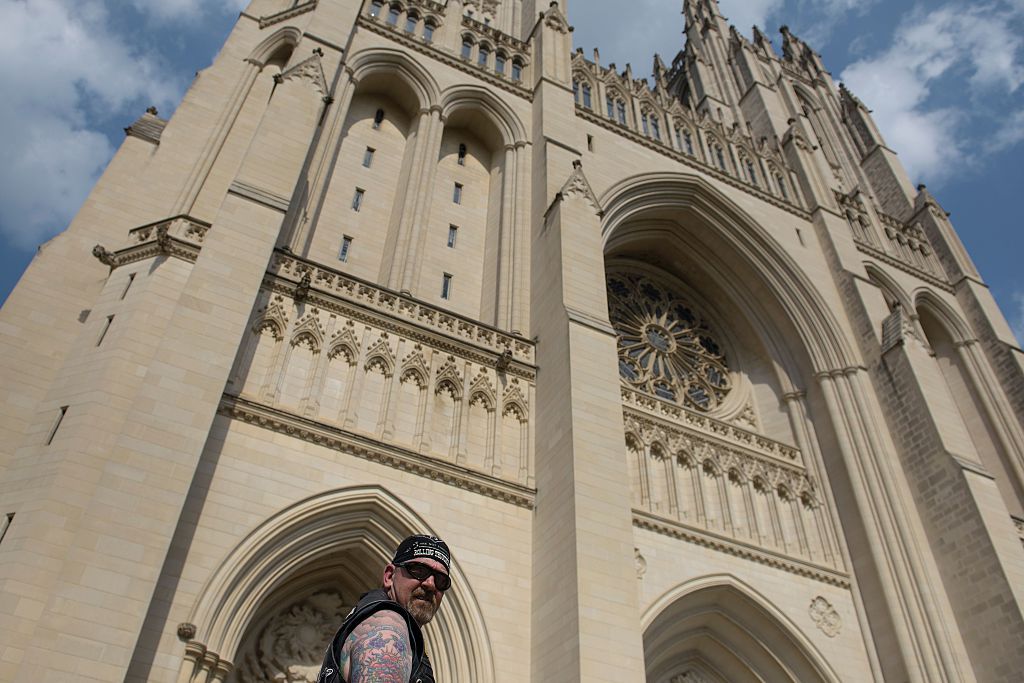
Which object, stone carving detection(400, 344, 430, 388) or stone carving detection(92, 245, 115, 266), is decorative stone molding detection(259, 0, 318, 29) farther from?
stone carving detection(400, 344, 430, 388)

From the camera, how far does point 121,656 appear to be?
18.8 ft

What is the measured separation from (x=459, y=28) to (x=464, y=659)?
41.0 ft

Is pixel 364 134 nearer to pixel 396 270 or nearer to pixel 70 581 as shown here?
pixel 396 270

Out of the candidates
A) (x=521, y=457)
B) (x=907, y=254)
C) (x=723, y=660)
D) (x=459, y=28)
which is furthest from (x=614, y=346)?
(x=907, y=254)

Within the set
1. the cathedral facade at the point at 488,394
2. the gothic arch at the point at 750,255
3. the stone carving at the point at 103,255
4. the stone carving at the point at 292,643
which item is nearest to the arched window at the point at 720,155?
the cathedral facade at the point at 488,394

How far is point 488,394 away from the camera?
10.2 m

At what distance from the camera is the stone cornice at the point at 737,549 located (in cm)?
1066

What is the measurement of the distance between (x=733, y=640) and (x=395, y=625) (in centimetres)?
1049

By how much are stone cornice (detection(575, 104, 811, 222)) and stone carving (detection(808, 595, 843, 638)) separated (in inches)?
353

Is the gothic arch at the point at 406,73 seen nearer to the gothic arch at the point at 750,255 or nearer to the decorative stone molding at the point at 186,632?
the gothic arch at the point at 750,255

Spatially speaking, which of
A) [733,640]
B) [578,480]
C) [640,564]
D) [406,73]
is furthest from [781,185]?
[578,480]

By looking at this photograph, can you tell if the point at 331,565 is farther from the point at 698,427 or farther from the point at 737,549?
the point at 698,427

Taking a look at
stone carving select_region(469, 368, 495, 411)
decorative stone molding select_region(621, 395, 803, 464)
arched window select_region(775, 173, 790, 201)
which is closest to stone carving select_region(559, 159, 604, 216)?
decorative stone molding select_region(621, 395, 803, 464)

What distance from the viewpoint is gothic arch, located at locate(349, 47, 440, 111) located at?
13703mm
